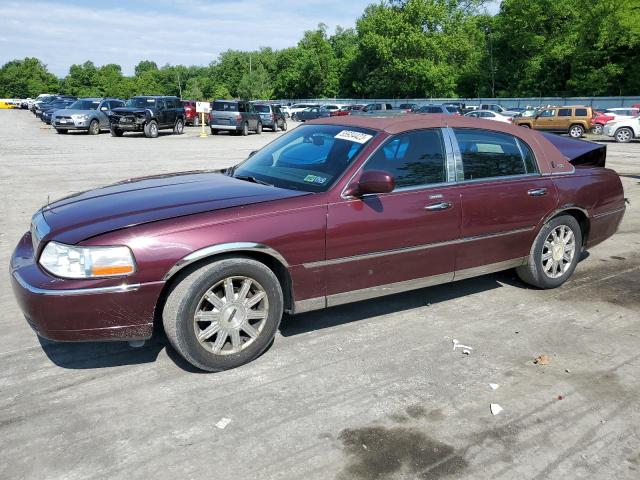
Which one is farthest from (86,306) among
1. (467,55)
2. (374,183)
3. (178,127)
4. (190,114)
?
(467,55)

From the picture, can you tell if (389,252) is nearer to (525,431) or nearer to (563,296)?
(525,431)

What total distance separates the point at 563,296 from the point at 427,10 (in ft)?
238

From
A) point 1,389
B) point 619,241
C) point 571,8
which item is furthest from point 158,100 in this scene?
point 571,8

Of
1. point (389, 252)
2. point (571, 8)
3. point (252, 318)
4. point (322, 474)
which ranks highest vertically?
point (571, 8)

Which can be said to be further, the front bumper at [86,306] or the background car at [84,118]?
the background car at [84,118]

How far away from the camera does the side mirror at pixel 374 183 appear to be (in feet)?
12.9

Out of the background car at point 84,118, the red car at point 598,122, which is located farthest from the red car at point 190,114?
the red car at point 598,122

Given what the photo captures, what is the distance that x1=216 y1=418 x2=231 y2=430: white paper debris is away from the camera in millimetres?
3121

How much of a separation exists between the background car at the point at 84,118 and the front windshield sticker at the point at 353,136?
25.2 meters

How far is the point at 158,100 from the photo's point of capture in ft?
91.3

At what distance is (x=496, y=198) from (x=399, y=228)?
1072mm

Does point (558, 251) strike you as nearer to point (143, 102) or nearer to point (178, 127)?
point (143, 102)

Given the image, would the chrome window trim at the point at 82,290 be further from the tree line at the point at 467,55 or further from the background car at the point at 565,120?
the tree line at the point at 467,55

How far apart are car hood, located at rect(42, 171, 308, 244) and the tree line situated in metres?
57.9
